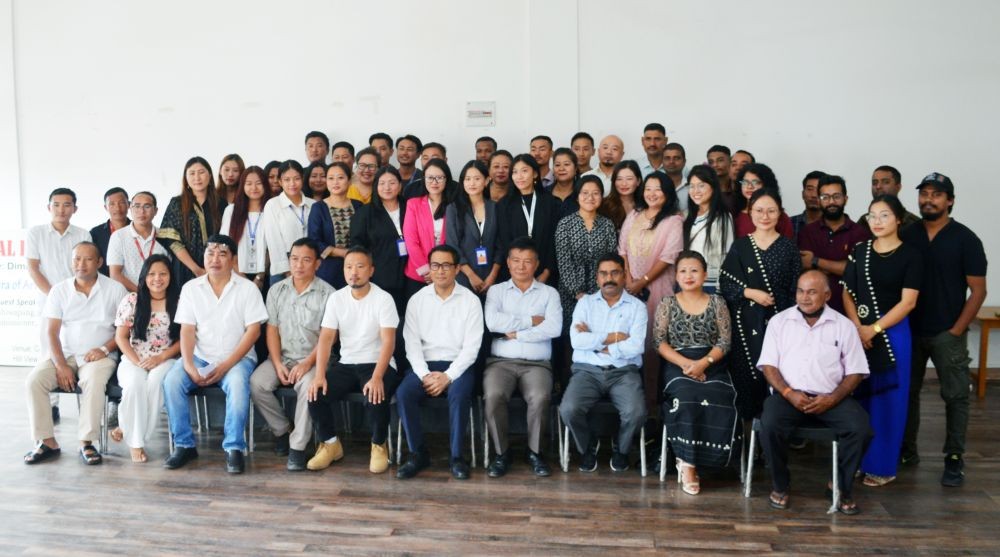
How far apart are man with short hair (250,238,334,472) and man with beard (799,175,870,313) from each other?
2.86 meters

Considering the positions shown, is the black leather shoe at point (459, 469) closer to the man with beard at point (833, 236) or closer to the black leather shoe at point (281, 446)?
the black leather shoe at point (281, 446)

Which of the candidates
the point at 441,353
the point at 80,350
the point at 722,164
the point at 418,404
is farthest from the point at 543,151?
the point at 80,350

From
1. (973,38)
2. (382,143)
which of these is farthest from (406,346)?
(973,38)

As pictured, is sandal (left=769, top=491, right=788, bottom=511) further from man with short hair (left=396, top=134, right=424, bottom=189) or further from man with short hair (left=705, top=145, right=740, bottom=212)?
man with short hair (left=396, top=134, right=424, bottom=189)

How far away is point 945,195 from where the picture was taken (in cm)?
390

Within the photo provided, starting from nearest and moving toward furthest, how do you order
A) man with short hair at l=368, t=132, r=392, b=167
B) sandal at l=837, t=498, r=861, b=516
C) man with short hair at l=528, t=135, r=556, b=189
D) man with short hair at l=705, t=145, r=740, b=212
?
sandal at l=837, t=498, r=861, b=516 → man with short hair at l=705, t=145, r=740, b=212 → man with short hair at l=528, t=135, r=556, b=189 → man with short hair at l=368, t=132, r=392, b=167

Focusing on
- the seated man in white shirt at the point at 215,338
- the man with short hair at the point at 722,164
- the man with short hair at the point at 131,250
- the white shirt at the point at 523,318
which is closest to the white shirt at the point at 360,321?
the seated man in white shirt at the point at 215,338

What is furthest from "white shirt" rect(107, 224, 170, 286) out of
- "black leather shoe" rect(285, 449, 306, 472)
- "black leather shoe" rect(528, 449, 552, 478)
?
"black leather shoe" rect(528, 449, 552, 478)

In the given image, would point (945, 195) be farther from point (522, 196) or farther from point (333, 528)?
point (333, 528)

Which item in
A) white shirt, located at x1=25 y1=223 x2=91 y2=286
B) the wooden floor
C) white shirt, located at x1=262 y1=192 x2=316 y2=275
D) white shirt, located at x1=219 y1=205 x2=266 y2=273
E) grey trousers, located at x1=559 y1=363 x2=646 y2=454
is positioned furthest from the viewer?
white shirt, located at x1=25 y1=223 x2=91 y2=286

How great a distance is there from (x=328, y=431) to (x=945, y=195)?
3508mm

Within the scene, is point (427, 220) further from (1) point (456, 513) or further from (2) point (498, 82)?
(2) point (498, 82)

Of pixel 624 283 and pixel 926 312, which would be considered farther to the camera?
pixel 624 283

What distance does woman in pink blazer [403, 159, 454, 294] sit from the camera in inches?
184
